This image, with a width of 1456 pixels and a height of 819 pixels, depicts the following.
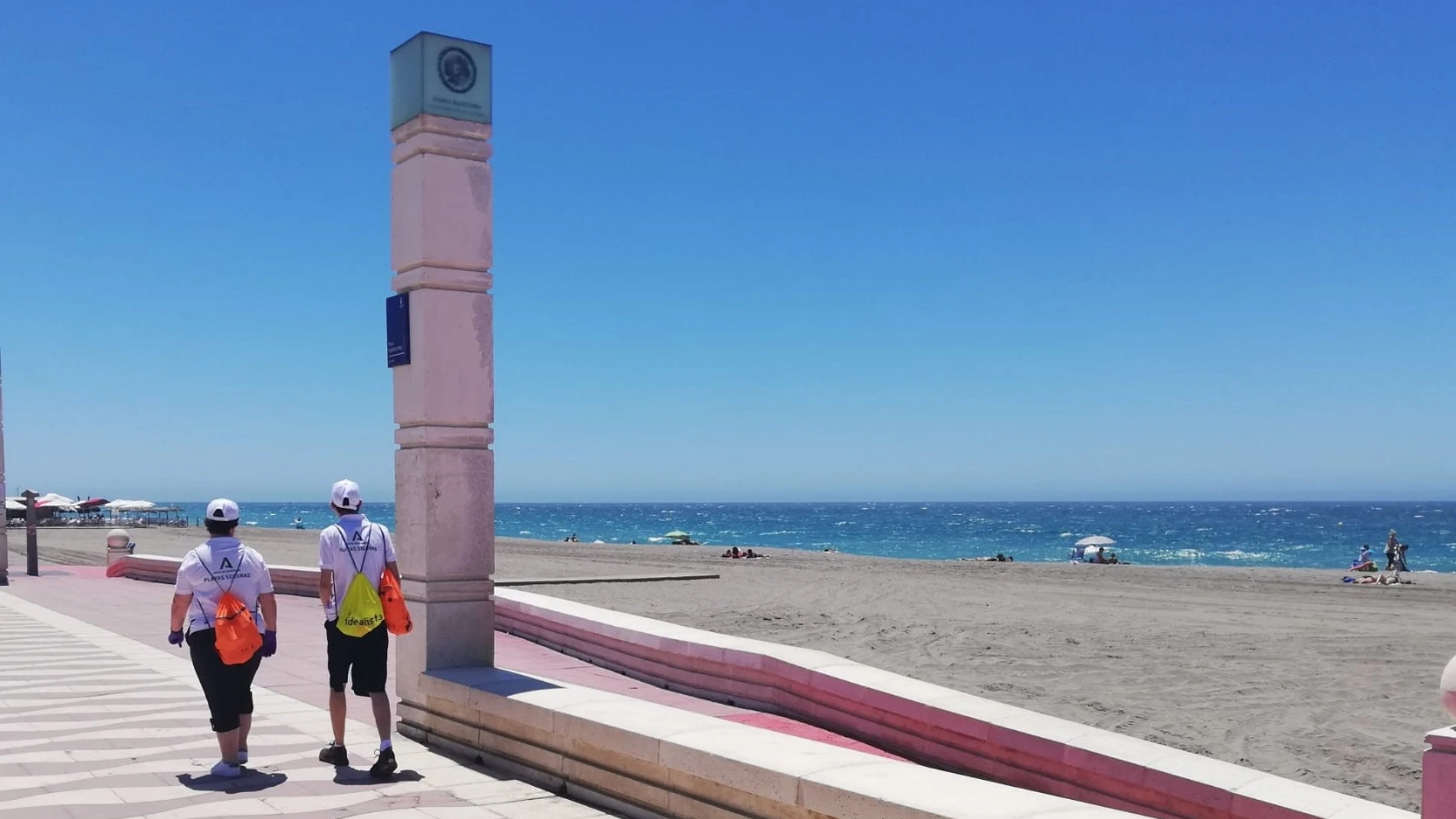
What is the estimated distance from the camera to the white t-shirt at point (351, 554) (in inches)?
253

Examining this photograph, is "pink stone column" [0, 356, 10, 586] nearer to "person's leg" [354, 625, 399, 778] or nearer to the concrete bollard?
the concrete bollard

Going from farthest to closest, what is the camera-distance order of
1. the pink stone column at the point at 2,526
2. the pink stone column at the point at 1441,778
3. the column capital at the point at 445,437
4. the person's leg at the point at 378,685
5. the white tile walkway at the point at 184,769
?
the pink stone column at the point at 2,526 → the column capital at the point at 445,437 → the person's leg at the point at 378,685 → the white tile walkway at the point at 184,769 → the pink stone column at the point at 1441,778

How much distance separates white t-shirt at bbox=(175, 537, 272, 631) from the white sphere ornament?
5442 millimetres

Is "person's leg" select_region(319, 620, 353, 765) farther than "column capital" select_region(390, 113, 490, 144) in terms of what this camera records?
No

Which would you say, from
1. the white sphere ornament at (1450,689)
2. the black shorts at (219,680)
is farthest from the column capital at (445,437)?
the white sphere ornament at (1450,689)

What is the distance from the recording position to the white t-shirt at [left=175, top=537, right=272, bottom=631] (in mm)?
6430

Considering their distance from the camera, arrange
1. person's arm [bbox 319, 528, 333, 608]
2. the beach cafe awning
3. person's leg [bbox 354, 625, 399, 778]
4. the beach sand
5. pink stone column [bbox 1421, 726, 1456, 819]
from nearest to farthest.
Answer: pink stone column [bbox 1421, 726, 1456, 819] < person's leg [bbox 354, 625, 399, 778] < person's arm [bbox 319, 528, 333, 608] < the beach sand < the beach cafe awning

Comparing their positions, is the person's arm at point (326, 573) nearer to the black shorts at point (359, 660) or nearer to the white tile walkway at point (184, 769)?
the black shorts at point (359, 660)

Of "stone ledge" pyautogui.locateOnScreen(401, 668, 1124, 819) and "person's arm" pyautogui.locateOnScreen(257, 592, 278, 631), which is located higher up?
"person's arm" pyautogui.locateOnScreen(257, 592, 278, 631)

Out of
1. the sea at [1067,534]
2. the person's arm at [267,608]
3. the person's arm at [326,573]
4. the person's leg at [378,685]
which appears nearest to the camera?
the person's leg at [378,685]

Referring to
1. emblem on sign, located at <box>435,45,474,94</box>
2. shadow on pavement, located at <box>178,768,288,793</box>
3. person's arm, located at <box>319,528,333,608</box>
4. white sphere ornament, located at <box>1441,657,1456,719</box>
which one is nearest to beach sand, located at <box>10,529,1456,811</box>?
white sphere ornament, located at <box>1441,657,1456,719</box>

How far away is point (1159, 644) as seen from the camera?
14.9 meters

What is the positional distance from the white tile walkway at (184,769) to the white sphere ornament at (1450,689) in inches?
145

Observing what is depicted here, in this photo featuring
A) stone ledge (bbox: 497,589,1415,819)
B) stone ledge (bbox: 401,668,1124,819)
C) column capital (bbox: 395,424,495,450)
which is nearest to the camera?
stone ledge (bbox: 401,668,1124,819)
